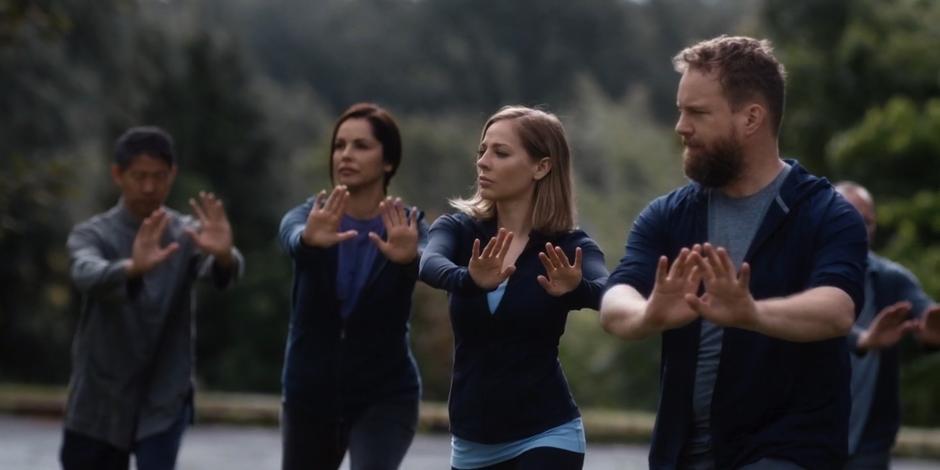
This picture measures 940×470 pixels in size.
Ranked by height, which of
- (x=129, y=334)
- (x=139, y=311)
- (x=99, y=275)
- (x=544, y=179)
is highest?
(x=544, y=179)

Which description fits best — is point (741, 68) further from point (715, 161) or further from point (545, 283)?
point (545, 283)

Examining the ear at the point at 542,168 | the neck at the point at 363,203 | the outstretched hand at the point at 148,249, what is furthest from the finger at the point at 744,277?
the outstretched hand at the point at 148,249

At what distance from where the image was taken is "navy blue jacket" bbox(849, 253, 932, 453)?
8828 millimetres

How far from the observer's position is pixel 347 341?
287 inches

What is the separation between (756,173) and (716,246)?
0.80 ft

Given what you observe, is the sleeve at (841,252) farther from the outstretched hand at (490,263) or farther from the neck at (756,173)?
the outstretched hand at (490,263)

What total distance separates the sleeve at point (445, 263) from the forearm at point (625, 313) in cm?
91

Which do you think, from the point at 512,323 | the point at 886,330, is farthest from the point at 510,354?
the point at 886,330

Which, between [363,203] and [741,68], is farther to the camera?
[363,203]

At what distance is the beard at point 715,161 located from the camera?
5.03 m

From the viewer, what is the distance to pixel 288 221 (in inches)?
294

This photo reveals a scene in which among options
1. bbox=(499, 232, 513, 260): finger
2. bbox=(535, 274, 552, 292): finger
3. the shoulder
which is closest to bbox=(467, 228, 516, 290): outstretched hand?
bbox=(499, 232, 513, 260): finger

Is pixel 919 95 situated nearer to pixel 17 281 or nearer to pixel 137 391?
pixel 17 281

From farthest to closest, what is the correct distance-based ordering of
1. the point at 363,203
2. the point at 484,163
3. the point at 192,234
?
1. the point at 192,234
2. the point at 363,203
3. the point at 484,163
